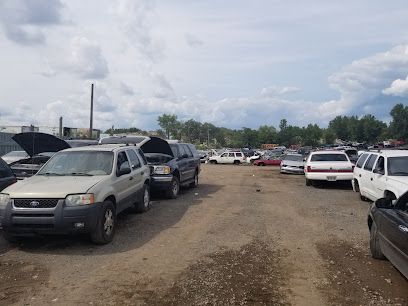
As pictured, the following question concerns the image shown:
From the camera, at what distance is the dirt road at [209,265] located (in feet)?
17.5

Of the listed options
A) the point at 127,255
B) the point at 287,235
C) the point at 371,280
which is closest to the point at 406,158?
the point at 287,235

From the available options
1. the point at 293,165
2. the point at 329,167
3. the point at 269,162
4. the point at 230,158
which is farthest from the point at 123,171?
the point at 230,158

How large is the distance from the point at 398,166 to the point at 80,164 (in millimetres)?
7906

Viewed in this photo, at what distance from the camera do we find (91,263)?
6723 mm

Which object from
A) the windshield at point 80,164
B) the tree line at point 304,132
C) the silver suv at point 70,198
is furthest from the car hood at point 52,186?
the tree line at point 304,132

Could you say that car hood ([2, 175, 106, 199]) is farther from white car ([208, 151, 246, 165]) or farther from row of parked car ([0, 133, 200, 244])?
white car ([208, 151, 246, 165])

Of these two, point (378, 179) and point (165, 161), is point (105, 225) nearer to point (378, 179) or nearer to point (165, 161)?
point (165, 161)

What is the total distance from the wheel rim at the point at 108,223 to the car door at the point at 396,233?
14.8 feet

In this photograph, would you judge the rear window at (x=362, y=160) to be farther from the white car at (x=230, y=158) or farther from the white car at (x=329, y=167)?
the white car at (x=230, y=158)

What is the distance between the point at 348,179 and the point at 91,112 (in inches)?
1114

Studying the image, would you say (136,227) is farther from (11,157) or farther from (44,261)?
(11,157)

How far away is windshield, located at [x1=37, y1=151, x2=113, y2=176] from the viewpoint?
8.81 metres

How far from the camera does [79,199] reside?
24.5ft

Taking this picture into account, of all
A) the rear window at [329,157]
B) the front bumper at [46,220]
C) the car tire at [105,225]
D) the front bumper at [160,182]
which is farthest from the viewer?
the rear window at [329,157]
